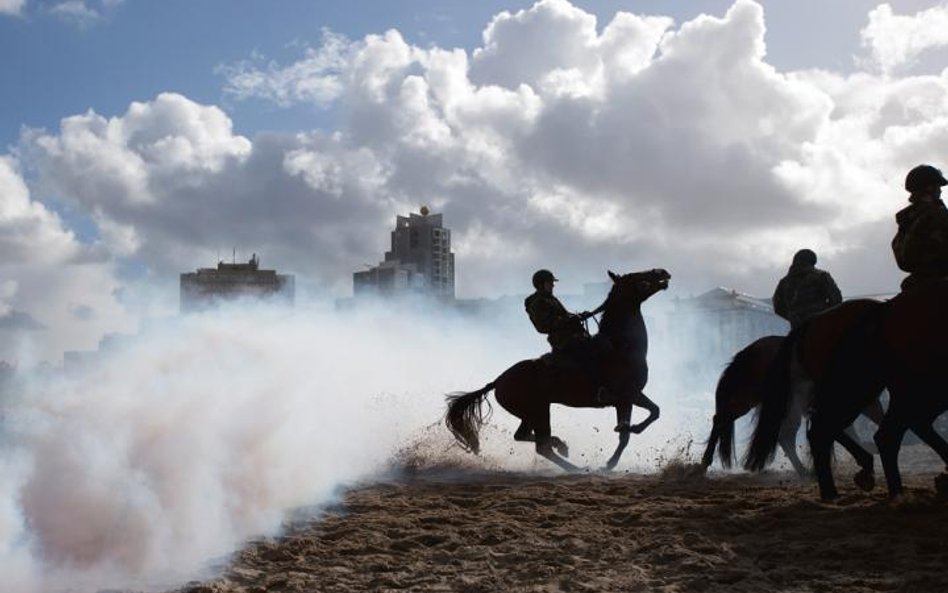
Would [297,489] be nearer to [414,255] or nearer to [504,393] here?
[504,393]

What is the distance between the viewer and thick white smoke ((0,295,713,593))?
5.91 metres

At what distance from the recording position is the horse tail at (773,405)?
27.3ft

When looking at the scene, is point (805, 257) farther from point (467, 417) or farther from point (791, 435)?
point (467, 417)

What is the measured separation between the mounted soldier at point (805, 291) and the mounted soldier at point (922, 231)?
10.9 feet

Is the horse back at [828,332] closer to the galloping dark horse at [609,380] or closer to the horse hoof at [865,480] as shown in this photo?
the horse hoof at [865,480]

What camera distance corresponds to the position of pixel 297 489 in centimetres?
869

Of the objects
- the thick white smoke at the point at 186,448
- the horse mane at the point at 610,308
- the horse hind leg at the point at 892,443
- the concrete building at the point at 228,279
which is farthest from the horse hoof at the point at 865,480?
the concrete building at the point at 228,279

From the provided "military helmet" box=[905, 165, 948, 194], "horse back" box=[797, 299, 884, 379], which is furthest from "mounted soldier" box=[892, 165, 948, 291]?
"horse back" box=[797, 299, 884, 379]

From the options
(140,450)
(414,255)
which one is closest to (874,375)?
Result: (140,450)

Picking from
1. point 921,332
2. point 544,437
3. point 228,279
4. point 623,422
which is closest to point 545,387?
point 544,437

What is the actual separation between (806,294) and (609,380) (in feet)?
8.82

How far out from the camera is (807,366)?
7.99 meters

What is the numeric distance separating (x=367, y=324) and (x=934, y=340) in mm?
17627

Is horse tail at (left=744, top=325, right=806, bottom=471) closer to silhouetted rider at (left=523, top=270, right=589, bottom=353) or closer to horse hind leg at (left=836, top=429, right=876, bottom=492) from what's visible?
horse hind leg at (left=836, top=429, right=876, bottom=492)
